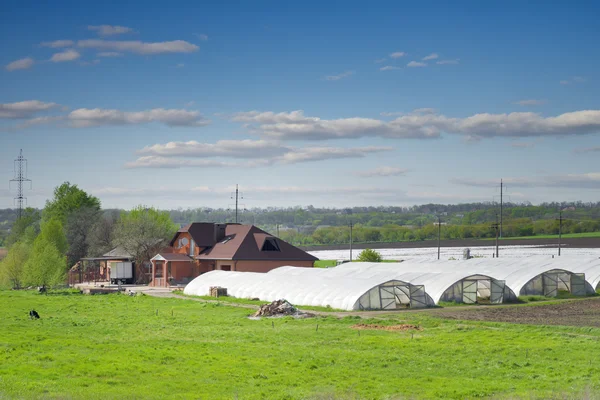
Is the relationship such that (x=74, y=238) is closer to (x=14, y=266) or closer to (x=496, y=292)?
(x=14, y=266)

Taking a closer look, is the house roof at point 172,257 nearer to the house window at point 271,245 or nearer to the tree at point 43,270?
the house window at point 271,245

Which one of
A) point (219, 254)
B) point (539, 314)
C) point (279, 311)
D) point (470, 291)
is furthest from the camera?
point (219, 254)

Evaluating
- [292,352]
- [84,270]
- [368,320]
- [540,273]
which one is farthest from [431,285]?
[84,270]

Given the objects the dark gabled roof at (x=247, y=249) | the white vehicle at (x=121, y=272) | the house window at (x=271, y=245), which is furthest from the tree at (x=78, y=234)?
the house window at (x=271, y=245)

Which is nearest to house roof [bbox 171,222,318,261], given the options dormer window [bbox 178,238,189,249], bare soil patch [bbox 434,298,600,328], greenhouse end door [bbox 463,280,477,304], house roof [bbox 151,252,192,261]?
dormer window [bbox 178,238,189,249]

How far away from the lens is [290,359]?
2567 centimetres

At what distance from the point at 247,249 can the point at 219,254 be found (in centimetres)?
293

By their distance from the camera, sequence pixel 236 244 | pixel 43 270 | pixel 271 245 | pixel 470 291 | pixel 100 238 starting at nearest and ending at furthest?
pixel 470 291, pixel 43 270, pixel 236 244, pixel 271 245, pixel 100 238

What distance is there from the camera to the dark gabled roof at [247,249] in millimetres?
74125

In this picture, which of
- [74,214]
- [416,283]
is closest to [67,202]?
[74,214]

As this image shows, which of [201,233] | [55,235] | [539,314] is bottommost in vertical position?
[539,314]

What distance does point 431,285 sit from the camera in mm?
49406

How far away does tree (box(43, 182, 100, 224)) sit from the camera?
4232 inches

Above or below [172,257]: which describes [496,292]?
below
